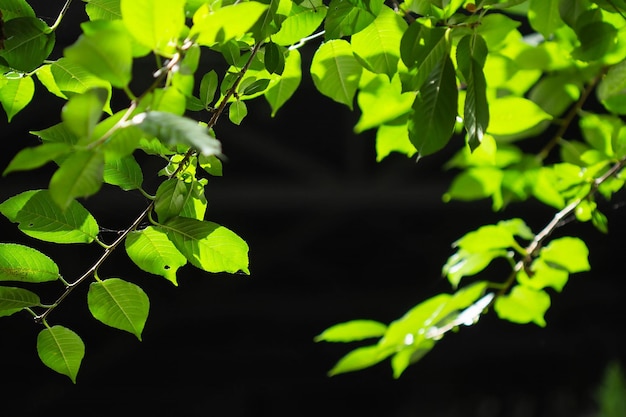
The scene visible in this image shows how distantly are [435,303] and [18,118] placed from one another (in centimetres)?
290

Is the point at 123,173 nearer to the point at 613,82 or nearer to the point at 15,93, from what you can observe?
the point at 15,93

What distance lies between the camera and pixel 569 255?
726mm

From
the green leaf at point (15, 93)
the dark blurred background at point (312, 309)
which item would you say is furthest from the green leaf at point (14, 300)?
the dark blurred background at point (312, 309)

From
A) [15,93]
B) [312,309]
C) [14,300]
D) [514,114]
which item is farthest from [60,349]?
[312,309]

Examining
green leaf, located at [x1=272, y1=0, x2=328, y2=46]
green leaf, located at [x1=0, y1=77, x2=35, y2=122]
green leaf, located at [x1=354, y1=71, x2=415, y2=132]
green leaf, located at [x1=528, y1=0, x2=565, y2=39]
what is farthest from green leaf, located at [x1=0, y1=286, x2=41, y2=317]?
green leaf, located at [x1=528, y1=0, x2=565, y2=39]

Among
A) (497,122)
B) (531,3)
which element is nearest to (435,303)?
(497,122)

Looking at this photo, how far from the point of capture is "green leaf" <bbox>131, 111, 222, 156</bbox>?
25 cm

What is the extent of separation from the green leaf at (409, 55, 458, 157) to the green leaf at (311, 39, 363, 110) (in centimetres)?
10

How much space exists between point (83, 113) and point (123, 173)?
0.64 ft

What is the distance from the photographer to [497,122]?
664mm

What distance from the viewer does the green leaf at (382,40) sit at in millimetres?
497

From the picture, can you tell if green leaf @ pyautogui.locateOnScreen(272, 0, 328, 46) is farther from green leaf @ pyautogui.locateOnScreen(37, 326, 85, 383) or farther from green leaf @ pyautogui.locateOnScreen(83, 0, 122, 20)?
green leaf @ pyautogui.locateOnScreen(37, 326, 85, 383)

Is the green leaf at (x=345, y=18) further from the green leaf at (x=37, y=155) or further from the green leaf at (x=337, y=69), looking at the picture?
the green leaf at (x=37, y=155)

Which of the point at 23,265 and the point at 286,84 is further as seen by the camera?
the point at 286,84
